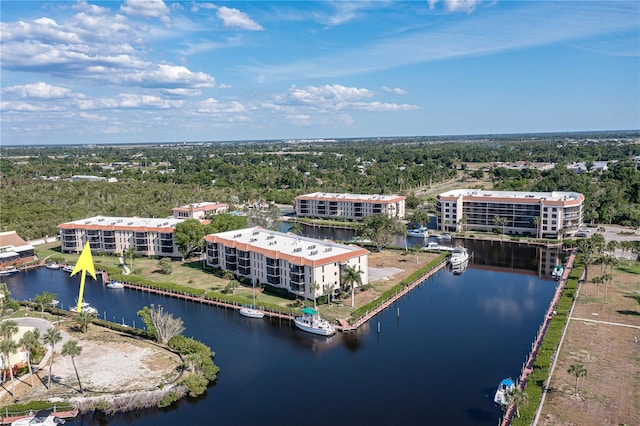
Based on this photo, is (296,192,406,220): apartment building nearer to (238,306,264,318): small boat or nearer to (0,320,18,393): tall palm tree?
(238,306,264,318): small boat

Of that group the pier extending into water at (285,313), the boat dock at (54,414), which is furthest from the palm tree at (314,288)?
the boat dock at (54,414)

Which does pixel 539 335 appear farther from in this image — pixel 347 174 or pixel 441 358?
pixel 347 174

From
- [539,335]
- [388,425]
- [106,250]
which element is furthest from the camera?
[106,250]

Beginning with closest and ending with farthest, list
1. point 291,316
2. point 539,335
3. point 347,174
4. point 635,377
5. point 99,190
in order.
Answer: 1. point 635,377
2. point 539,335
3. point 291,316
4. point 99,190
5. point 347,174

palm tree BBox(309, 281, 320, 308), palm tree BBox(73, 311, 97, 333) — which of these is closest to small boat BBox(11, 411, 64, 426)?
palm tree BBox(73, 311, 97, 333)

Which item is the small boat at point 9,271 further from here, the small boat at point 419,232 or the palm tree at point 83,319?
the small boat at point 419,232

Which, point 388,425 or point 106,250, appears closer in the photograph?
point 388,425

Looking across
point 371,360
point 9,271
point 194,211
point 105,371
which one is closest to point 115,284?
point 9,271

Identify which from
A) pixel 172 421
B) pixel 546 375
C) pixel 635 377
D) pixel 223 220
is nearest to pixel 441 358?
pixel 546 375
